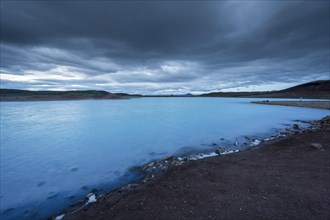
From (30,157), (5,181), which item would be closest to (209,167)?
(5,181)

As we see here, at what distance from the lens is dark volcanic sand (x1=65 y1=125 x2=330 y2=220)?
366cm

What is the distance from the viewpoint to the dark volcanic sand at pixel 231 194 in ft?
12.0

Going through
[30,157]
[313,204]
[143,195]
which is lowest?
[30,157]

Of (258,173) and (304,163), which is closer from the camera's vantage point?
(258,173)

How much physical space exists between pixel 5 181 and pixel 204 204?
7.57m

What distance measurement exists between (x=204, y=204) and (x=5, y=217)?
546cm

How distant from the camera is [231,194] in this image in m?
4.31

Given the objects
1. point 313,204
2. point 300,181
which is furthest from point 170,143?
point 313,204

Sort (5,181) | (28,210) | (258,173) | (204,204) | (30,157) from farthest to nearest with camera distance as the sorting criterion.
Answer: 1. (30,157)
2. (5,181)
3. (258,173)
4. (28,210)
5. (204,204)

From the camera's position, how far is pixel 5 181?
6609mm

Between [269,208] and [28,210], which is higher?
[269,208]

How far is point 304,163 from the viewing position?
604 centimetres

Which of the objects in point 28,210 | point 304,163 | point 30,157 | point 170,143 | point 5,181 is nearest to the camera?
point 28,210

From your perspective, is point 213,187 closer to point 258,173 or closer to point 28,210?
point 258,173
